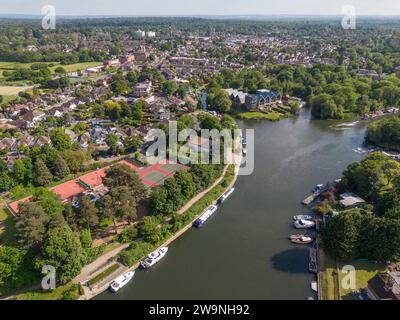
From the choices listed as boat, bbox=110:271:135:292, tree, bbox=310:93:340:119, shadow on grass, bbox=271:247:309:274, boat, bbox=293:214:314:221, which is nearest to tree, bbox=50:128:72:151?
boat, bbox=110:271:135:292

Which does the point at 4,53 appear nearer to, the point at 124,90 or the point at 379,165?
the point at 124,90

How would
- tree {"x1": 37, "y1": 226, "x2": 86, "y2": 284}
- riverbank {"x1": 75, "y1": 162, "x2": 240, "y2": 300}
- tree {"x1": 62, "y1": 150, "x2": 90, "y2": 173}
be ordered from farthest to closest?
tree {"x1": 62, "y1": 150, "x2": 90, "y2": 173}, riverbank {"x1": 75, "y1": 162, "x2": 240, "y2": 300}, tree {"x1": 37, "y1": 226, "x2": 86, "y2": 284}

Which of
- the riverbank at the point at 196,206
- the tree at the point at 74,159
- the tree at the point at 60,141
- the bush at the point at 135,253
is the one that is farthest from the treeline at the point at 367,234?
the tree at the point at 60,141

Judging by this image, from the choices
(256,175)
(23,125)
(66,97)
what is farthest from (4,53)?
(256,175)

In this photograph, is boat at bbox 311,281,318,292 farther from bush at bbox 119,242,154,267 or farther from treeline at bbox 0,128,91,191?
treeline at bbox 0,128,91,191

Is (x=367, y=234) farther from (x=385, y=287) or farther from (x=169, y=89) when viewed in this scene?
(x=169, y=89)

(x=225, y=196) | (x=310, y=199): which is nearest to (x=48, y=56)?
(x=225, y=196)
